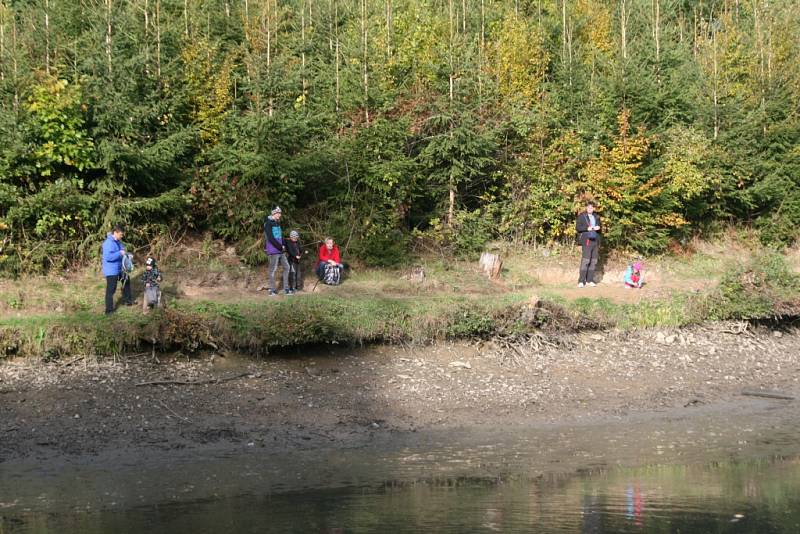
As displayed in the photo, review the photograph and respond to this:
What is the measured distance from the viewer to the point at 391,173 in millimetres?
19969

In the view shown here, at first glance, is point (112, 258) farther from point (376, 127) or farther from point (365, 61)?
point (365, 61)

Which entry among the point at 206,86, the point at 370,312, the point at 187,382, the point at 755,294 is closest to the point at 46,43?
the point at 206,86

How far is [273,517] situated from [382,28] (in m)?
16.6

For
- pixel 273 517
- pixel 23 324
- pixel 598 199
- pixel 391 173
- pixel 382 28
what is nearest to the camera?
pixel 273 517

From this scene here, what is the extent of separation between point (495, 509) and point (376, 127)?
12.5 m

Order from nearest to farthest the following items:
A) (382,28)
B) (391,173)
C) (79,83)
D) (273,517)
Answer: (273,517)
(79,83)
(391,173)
(382,28)

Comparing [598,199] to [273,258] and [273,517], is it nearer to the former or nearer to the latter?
[273,258]

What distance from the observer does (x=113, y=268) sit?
15.1 meters

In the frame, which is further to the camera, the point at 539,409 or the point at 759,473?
the point at 539,409

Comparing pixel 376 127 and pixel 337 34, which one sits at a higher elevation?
pixel 337 34

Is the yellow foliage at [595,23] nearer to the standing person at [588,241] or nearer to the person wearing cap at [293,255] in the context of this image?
the standing person at [588,241]

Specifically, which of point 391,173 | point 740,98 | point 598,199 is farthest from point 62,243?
point 740,98

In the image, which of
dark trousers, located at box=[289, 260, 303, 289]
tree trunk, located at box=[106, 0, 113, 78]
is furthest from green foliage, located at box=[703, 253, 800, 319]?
tree trunk, located at box=[106, 0, 113, 78]

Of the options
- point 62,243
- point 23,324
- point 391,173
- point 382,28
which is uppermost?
point 382,28
